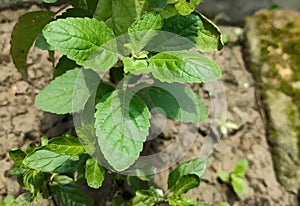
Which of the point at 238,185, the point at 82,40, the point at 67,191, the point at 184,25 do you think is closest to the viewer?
the point at 82,40

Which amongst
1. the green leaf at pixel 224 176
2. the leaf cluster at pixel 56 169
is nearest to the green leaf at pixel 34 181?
the leaf cluster at pixel 56 169

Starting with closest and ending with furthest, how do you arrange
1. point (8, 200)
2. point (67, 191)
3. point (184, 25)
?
point (184, 25) < point (67, 191) < point (8, 200)

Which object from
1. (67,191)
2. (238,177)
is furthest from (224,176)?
(67,191)

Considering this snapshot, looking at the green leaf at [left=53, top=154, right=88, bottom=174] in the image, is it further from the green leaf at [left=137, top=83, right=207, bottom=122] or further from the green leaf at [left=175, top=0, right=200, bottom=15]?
the green leaf at [left=175, top=0, right=200, bottom=15]

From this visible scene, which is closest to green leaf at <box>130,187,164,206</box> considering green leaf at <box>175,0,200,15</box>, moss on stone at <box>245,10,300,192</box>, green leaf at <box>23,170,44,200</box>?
green leaf at <box>23,170,44,200</box>

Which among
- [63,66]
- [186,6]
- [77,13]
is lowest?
[63,66]

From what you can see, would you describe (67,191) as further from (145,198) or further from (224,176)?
(224,176)

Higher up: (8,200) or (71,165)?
(71,165)

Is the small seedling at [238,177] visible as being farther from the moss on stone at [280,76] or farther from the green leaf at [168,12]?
the green leaf at [168,12]
